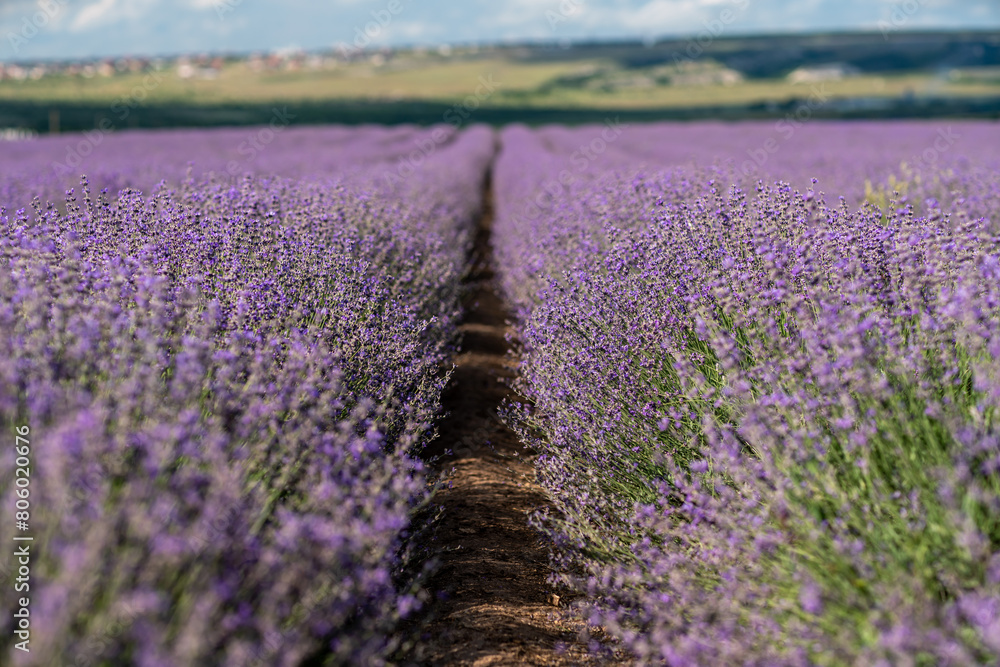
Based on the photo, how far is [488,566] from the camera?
9.94ft

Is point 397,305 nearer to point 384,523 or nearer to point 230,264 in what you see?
point 230,264

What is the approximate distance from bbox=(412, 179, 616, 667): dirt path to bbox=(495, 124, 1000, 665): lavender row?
20cm

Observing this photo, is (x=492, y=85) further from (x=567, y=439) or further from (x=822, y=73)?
(x=567, y=439)

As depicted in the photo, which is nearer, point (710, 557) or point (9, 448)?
point (9, 448)

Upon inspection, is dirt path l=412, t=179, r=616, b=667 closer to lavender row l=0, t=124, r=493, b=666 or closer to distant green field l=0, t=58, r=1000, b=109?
lavender row l=0, t=124, r=493, b=666

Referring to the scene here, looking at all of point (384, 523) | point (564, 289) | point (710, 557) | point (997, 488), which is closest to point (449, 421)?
point (564, 289)

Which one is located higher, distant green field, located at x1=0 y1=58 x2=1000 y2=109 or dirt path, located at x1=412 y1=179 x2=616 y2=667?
distant green field, located at x1=0 y1=58 x2=1000 y2=109

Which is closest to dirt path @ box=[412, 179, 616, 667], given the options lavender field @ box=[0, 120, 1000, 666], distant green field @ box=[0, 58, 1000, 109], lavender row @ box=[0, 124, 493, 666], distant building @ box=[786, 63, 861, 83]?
lavender field @ box=[0, 120, 1000, 666]

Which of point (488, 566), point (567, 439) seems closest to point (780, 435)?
point (567, 439)

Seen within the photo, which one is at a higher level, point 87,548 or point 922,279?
point 922,279

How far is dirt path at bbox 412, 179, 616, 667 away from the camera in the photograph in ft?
8.15

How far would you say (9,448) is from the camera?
1440 mm

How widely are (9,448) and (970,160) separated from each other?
34.3 feet

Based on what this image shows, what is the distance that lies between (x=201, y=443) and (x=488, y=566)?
58.6 inches
